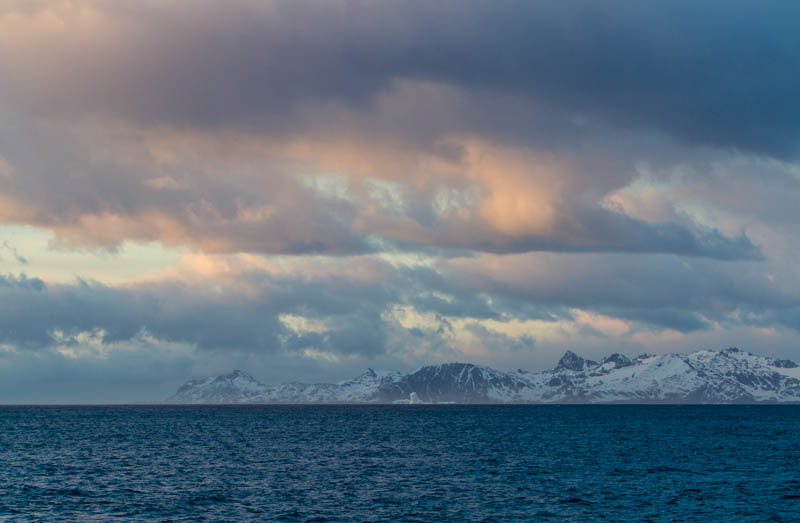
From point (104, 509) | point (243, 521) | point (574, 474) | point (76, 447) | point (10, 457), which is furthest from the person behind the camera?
point (76, 447)

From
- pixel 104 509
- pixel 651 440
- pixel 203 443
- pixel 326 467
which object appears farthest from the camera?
pixel 651 440

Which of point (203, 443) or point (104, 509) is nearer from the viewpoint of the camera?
point (104, 509)

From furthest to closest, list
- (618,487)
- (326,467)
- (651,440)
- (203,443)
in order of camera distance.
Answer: (651,440) → (203,443) → (326,467) → (618,487)

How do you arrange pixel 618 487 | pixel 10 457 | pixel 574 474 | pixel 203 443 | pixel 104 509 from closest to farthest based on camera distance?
pixel 104 509
pixel 618 487
pixel 574 474
pixel 10 457
pixel 203 443

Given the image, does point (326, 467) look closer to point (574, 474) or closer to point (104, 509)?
point (574, 474)

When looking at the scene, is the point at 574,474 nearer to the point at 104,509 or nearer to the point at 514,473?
the point at 514,473

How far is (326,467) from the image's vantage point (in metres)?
120

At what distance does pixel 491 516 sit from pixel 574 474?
35.9 meters

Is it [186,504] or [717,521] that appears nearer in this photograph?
[717,521]

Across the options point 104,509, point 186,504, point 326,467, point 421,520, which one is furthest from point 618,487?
point 104,509

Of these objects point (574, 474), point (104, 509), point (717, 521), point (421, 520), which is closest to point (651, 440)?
point (574, 474)

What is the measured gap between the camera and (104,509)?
81000mm

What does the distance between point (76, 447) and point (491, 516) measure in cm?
10317

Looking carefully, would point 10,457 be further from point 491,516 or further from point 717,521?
point 717,521
